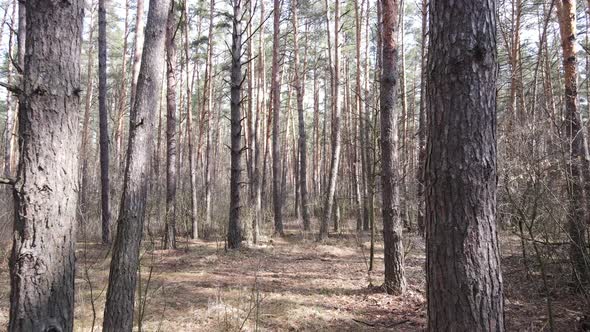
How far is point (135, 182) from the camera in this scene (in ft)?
12.0

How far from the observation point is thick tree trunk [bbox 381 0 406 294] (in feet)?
17.2

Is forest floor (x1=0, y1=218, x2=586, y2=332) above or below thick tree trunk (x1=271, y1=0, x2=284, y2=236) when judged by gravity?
below

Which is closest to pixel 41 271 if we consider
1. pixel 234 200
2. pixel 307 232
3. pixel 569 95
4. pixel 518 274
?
pixel 569 95

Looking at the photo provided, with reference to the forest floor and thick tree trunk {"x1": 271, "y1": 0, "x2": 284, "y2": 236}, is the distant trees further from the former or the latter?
thick tree trunk {"x1": 271, "y1": 0, "x2": 284, "y2": 236}

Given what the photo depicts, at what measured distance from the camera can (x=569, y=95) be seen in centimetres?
489

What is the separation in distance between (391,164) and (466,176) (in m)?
3.26

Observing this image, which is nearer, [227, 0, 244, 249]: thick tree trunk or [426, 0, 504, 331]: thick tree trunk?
[426, 0, 504, 331]: thick tree trunk

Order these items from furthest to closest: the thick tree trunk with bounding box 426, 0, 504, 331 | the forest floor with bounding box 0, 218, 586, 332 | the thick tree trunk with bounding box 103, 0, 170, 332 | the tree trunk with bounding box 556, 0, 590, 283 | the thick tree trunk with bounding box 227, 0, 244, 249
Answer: the thick tree trunk with bounding box 227, 0, 244, 249
the forest floor with bounding box 0, 218, 586, 332
the tree trunk with bounding box 556, 0, 590, 283
the thick tree trunk with bounding box 103, 0, 170, 332
the thick tree trunk with bounding box 426, 0, 504, 331

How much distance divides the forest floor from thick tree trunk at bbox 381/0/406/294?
38 cm

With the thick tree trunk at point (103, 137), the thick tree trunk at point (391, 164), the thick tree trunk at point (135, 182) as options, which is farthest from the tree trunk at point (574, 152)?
the thick tree trunk at point (103, 137)

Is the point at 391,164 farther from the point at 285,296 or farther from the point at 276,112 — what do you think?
the point at 276,112

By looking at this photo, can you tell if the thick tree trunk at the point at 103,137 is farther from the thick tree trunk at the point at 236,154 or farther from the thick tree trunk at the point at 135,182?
the thick tree trunk at the point at 135,182

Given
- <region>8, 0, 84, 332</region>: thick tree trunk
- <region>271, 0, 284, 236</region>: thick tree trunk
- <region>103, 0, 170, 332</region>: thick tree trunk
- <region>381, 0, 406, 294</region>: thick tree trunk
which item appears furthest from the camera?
<region>271, 0, 284, 236</region>: thick tree trunk

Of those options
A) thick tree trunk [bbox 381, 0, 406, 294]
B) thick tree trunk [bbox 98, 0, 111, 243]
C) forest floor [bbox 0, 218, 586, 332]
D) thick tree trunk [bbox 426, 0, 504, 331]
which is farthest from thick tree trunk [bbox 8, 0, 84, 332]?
thick tree trunk [bbox 98, 0, 111, 243]
